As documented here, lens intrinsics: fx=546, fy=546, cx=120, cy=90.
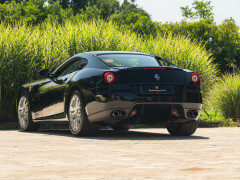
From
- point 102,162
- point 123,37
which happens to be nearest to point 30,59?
point 123,37

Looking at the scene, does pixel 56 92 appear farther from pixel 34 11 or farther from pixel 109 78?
pixel 34 11

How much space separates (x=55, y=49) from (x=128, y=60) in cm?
569

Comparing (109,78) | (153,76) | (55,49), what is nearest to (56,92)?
(109,78)

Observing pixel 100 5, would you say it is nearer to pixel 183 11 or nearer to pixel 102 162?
pixel 183 11

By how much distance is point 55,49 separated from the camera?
1526cm

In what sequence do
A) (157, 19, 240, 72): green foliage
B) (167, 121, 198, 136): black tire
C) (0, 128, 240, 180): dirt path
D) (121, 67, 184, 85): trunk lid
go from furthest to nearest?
(157, 19, 240, 72): green foliage
(167, 121, 198, 136): black tire
(121, 67, 184, 85): trunk lid
(0, 128, 240, 180): dirt path

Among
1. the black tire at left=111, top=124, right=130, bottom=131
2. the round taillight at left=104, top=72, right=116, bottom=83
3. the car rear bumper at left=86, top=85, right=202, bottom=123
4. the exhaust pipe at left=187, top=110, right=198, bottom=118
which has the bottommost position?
the black tire at left=111, top=124, right=130, bottom=131

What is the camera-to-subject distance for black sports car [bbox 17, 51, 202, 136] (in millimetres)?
8844

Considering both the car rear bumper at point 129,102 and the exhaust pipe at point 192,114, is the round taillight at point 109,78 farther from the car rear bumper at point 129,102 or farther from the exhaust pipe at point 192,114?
the exhaust pipe at point 192,114

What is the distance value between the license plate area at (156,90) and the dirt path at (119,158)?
2.59ft

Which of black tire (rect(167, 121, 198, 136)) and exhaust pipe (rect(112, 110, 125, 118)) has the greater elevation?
exhaust pipe (rect(112, 110, 125, 118))

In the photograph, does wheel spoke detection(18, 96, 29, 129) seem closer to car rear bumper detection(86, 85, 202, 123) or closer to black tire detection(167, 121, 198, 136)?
car rear bumper detection(86, 85, 202, 123)

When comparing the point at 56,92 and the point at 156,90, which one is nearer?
the point at 156,90

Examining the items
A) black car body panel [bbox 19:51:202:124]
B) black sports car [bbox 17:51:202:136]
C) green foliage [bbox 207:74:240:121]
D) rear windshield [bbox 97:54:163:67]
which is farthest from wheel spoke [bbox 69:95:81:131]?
green foliage [bbox 207:74:240:121]
